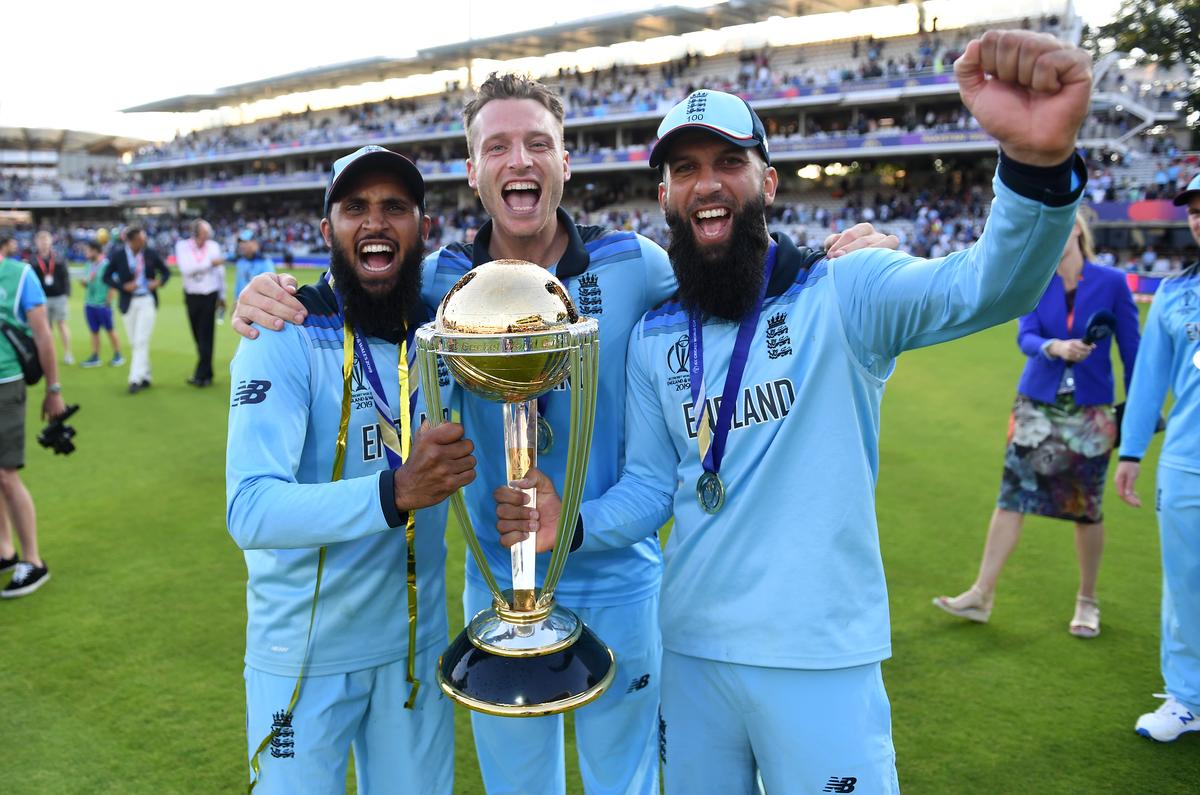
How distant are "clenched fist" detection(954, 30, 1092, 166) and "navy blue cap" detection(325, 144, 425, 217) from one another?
135cm

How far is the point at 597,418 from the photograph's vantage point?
2568mm

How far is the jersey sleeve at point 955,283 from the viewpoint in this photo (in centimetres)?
156

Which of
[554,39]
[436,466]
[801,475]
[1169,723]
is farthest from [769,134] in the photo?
[436,466]

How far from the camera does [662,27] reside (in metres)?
44.6

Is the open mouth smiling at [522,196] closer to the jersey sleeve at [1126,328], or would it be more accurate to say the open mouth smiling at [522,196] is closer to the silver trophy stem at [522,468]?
the silver trophy stem at [522,468]

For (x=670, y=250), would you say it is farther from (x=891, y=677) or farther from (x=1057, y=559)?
(x=1057, y=559)

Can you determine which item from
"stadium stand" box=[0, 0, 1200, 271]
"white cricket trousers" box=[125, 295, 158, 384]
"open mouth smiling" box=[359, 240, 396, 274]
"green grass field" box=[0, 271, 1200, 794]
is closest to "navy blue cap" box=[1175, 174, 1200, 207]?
"green grass field" box=[0, 271, 1200, 794]

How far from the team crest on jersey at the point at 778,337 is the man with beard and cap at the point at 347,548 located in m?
→ 0.94

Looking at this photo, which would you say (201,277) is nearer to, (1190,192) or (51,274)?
(51,274)

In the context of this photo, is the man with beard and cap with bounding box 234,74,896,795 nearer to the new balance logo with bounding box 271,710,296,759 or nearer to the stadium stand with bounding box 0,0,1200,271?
the new balance logo with bounding box 271,710,296,759

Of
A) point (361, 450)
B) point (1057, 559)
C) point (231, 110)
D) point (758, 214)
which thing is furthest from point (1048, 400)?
point (231, 110)

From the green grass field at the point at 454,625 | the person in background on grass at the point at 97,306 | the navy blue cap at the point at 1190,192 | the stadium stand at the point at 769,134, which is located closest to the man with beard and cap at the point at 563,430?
the green grass field at the point at 454,625

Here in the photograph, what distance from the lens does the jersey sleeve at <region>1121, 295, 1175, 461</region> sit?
12.3ft

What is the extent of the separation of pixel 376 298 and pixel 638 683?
4.73 ft
